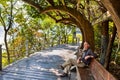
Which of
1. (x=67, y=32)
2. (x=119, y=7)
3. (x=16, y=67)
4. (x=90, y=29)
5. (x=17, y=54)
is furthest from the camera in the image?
(x=67, y=32)

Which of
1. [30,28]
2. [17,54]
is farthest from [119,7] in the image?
[30,28]

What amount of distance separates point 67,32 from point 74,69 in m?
32.4

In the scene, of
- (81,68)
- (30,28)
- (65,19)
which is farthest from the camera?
(30,28)

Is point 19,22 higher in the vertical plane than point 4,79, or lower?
higher

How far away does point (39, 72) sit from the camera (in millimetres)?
11688

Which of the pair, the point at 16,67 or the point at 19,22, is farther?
the point at 19,22

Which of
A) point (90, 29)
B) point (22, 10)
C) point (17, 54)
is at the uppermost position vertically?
point (22, 10)

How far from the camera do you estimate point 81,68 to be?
949 cm

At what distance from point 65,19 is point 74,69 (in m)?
12.1

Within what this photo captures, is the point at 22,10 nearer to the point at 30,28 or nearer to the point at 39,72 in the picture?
the point at 30,28

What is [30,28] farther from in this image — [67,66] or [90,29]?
[67,66]

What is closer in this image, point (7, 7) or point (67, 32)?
point (7, 7)

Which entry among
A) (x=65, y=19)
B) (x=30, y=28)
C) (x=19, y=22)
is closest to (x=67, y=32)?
(x=30, y=28)

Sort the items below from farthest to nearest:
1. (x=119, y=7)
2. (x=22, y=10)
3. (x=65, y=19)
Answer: (x=22, y=10), (x=65, y=19), (x=119, y=7)
